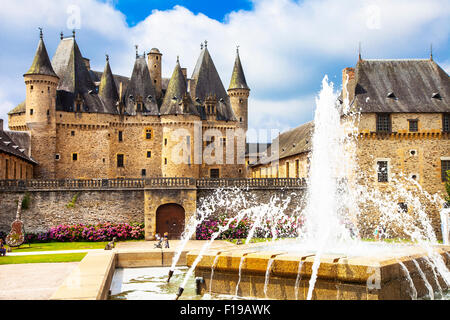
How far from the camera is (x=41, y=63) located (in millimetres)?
51062

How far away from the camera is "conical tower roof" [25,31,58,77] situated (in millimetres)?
50781

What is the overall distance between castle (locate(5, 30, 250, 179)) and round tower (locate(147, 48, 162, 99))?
12cm

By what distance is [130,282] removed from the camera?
1427 cm

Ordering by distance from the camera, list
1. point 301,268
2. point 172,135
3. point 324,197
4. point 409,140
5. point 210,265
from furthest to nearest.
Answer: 1. point 172,135
2. point 409,140
3. point 324,197
4. point 210,265
5. point 301,268

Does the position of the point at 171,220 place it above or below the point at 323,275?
below

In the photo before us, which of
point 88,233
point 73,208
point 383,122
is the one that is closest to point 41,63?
point 73,208

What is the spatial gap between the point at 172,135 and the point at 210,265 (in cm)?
4251

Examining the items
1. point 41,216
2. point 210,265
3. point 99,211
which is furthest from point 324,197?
point 41,216

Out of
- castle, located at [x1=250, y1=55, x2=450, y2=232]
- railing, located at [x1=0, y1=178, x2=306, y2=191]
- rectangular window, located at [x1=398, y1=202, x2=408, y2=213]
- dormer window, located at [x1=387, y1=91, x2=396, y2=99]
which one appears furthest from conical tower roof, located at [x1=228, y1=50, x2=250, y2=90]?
rectangular window, located at [x1=398, y1=202, x2=408, y2=213]

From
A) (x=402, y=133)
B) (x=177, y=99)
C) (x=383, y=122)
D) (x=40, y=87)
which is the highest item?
(x=40, y=87)

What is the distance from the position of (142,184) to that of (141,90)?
23867mm

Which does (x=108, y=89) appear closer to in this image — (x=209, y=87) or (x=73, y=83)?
(x=73, y=83)

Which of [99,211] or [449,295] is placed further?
[99,211]
